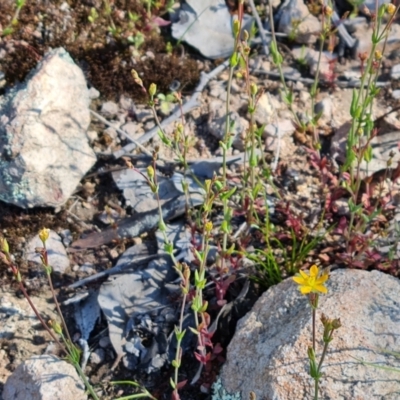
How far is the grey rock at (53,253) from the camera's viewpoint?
410 centimetres

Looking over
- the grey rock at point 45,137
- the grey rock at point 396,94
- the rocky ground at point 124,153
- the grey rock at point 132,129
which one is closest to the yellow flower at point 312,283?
the rocky ground at point 124,153

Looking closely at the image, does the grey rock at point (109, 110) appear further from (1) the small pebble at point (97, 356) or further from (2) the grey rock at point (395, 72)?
(2) the grey rock at point (395, 72)

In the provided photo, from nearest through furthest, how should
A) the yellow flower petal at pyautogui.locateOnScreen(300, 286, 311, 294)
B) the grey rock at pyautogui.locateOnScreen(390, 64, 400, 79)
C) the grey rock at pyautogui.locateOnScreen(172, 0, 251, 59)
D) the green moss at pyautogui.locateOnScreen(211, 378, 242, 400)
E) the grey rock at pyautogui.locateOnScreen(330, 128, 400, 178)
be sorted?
1. the yellow flower petal at pyautogui.locateOnScreen(300, 286, 311, 294)
2. the green moss at pyautogui.locateOnScreen(211, 378, 242, 400)
3. the grey rock at pyautogui.locateOnScreen(330, 128, 400, 178)
4. the grey rock at pyautogui.locateOnScreen(390, 64, 400, 79)
5. the grey rock at pyautogui.locateOnScreen(172, 0, 251, 59)

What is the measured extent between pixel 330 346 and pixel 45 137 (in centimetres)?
232

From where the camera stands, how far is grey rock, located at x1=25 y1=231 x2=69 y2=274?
4.10m

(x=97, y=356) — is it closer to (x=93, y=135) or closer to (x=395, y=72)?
(x=93, y=135)

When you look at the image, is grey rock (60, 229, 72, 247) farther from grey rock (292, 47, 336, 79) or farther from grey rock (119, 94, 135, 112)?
grey rock (292, 47, 336, 79)

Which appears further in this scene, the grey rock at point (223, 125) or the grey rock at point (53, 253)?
the grey rock at point (223, 125)

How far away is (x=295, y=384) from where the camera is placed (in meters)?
3.02

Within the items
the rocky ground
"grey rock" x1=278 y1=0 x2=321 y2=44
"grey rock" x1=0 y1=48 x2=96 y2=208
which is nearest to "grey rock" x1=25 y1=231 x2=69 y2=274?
the rocky ground

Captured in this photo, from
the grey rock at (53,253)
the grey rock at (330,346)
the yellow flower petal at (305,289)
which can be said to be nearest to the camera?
the yellow flower petal at (305,289)

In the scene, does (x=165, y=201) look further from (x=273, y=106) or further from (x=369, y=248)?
(x=369, y=248)

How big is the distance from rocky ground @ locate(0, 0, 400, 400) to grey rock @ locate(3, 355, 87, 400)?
238 mm

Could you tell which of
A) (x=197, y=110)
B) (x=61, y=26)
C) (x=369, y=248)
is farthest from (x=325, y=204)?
(x=61, y=26)
